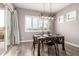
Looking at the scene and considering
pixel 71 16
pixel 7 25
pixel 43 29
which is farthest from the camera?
pixel 7 25

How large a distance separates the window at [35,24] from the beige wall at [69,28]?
32 cm

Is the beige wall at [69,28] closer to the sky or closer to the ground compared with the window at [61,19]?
closer to the ground

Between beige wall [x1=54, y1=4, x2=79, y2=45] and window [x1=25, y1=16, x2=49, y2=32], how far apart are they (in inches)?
12.7

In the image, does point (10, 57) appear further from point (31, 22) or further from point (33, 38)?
point (31, 22)

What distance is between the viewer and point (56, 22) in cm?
271

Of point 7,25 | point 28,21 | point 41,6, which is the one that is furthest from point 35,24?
point 7,25

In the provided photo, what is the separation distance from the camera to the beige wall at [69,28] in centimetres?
249

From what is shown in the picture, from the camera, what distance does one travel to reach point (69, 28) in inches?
102

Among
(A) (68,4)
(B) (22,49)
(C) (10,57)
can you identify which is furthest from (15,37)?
(A) (68,4)

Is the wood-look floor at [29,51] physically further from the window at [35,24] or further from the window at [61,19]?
the window at [61,19]

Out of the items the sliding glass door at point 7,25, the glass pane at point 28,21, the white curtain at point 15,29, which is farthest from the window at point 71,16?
the sliding glass door at point 7,25

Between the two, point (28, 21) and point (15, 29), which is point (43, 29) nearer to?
point (28, 21)

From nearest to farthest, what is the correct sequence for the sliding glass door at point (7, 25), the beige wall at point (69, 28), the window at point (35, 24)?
the beige wall at point (69, 28), the window at point (35, 24), the sliding glass door at point (7, 25)

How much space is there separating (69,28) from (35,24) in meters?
0.90
